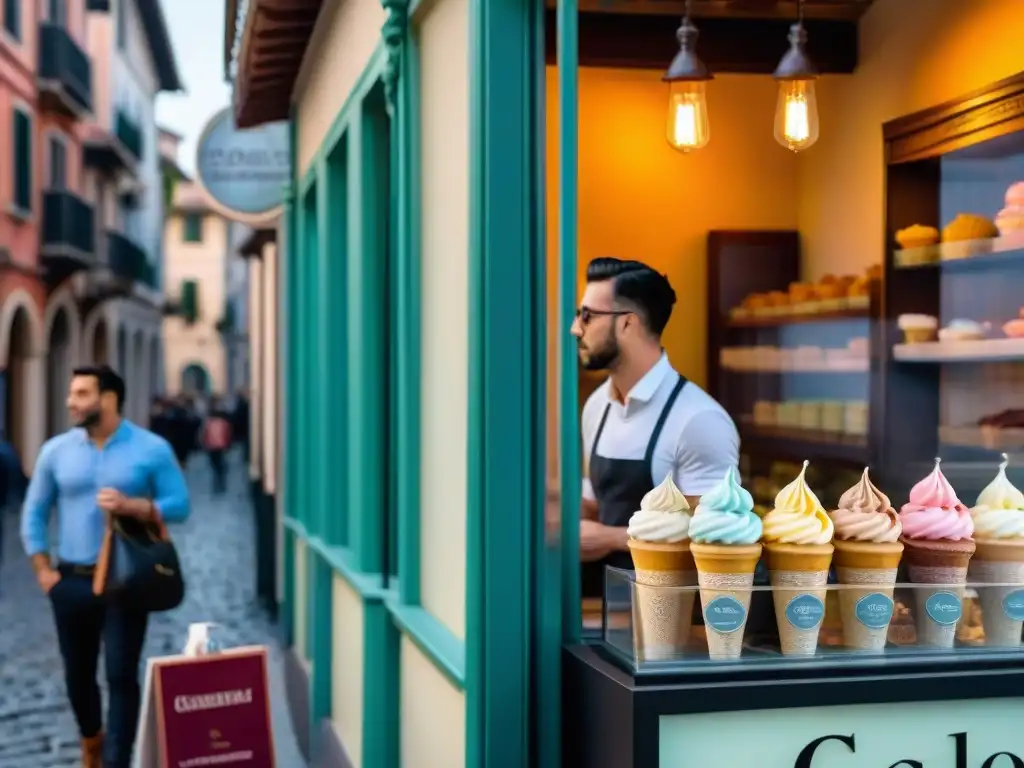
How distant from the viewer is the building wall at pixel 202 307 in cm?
6438

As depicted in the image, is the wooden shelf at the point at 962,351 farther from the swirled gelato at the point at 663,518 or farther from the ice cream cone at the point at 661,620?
the ice cream cone at the point at 661,620

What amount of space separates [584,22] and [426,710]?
2192mm

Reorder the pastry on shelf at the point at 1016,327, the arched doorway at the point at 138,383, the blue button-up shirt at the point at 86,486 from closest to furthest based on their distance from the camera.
Answer: 1. the pastry on shelf at the point at 1016,327
2. the blue button-up shirt at the point at 86,486
3. the arched doorway at the point at 138,383

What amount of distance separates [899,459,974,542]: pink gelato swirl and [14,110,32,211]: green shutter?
24.0 m

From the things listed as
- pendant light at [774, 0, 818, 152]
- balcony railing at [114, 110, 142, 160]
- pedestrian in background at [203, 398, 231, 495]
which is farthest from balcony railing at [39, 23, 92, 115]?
pendant light at [774, 0, 818, 152]

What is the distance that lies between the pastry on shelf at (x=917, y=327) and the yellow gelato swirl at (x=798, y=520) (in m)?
2.71

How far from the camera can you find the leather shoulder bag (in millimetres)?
6645

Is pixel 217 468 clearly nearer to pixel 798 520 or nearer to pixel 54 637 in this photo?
pixel 54 637

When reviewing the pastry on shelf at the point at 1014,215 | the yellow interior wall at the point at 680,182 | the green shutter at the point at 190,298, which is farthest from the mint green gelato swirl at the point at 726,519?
the green shutter at the point at 190,298

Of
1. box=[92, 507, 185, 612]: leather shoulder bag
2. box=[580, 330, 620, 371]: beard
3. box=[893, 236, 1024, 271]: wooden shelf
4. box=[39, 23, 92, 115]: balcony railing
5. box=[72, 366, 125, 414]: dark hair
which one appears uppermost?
box=[39, 23, 92, 115]: balcony railing

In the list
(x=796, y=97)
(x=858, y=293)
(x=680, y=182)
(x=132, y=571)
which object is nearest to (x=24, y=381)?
(x=132, y=571)

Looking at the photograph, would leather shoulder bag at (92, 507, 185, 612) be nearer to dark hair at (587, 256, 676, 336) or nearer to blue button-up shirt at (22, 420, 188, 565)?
blue button-up shirt at (22, 420, 188, 565)

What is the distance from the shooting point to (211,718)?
18.9 feet

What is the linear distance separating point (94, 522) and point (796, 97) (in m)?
3.61
